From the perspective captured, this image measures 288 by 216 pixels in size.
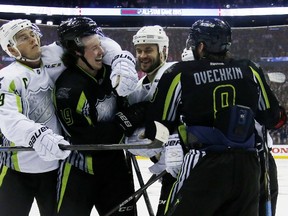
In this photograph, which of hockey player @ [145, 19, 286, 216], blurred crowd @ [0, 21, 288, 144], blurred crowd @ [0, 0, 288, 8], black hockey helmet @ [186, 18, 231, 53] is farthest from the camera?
blurred crowd @ [0, 0, 288, 8]

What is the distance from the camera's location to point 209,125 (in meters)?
1.82

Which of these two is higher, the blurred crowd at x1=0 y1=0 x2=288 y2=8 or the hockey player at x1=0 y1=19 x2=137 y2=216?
the blurred crowd at x1=0 y1=0 x2=288 y2=8

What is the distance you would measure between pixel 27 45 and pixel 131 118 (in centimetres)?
58

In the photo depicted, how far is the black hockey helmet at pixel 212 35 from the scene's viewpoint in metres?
1.87

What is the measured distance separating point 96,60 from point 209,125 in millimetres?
678

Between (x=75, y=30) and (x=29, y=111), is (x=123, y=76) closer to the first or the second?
(x=75, y=30)

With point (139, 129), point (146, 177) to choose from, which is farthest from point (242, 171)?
point (146, 177)

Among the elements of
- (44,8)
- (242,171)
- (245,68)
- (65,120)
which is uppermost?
(44,8)

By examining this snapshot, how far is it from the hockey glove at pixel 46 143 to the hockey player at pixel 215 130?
0.48 metres

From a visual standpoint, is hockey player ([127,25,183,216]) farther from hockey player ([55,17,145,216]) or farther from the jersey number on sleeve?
the jersey number on sleeve

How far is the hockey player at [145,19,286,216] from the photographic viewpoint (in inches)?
69.2

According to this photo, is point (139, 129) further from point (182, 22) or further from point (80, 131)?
point (182, 22)

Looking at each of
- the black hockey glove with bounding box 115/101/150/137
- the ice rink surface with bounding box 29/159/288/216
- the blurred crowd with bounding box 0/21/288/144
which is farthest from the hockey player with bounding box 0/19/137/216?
the blurred crowd with bounding box 0/21/288/144

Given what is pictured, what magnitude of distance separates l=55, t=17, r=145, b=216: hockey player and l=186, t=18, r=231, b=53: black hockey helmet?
1.28 ft
